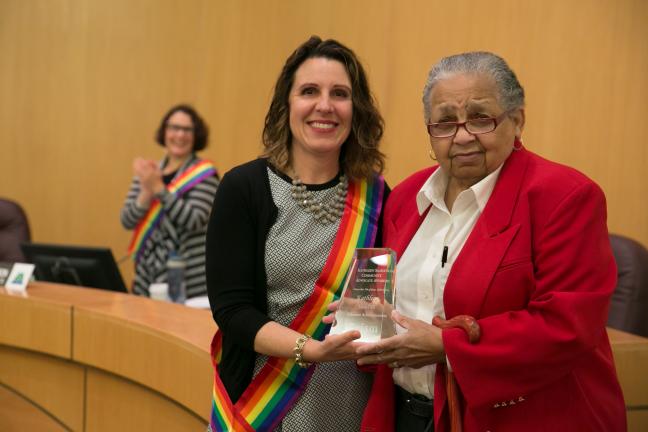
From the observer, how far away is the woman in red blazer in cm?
131

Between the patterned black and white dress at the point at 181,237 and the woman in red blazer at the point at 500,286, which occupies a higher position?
the woman in red blazer at the point at 500,286

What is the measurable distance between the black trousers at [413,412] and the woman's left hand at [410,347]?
12 centimetres

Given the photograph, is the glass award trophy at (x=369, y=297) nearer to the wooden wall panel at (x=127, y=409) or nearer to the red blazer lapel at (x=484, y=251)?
the red blazer lapel at (x=484, y=251)

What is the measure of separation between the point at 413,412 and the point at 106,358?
1.41m

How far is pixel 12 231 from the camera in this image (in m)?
4.29

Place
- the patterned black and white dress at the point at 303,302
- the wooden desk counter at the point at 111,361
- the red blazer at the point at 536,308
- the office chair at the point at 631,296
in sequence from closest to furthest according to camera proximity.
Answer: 1. the red blazer at the point at 536,308
2. the patterned black and white dress at the point at 303,302
3. the wooden desk counter at the point at 111,361
4. the office chair at the point at 631,296

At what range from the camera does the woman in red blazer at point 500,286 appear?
1.31 m

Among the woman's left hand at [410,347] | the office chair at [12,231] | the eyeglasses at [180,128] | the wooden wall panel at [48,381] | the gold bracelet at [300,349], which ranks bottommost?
the wooden wall panel at [48,381]

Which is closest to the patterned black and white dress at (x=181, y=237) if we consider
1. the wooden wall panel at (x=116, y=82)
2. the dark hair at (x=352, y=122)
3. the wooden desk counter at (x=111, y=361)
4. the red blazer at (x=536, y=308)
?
the wooden desk counter at (x=111, y=361)

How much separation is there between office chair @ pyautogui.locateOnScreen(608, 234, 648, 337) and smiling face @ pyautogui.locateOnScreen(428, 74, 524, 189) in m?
1.42

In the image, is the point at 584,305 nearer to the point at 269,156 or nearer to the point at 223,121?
the point at 269,156

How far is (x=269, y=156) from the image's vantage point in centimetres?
175

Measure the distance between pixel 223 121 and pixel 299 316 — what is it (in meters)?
4.40

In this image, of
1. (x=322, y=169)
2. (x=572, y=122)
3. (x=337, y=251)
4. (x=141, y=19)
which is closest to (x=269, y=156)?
(x=322, y=169)
